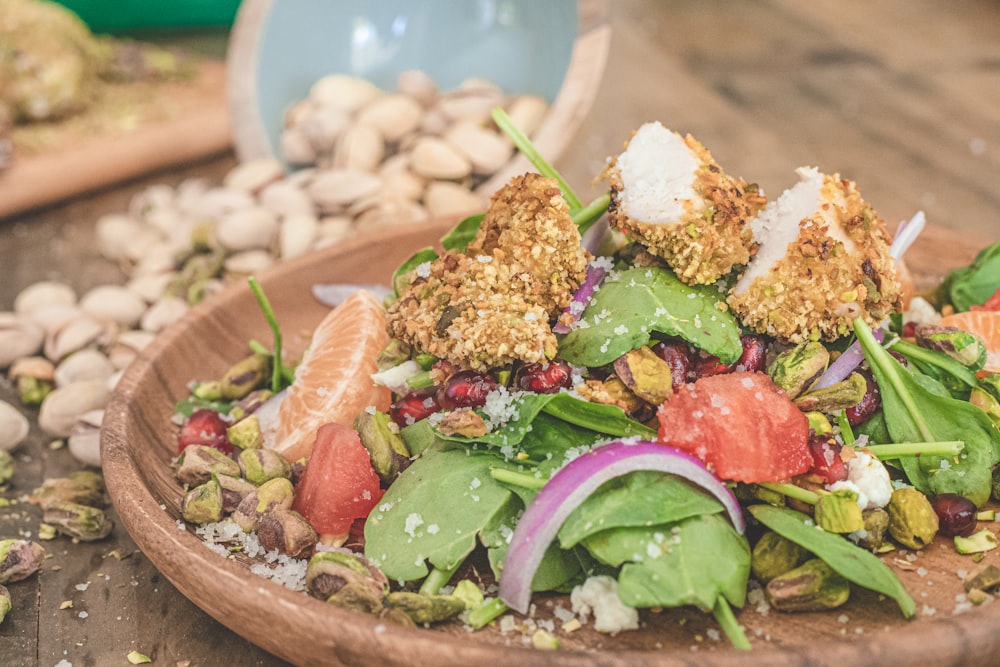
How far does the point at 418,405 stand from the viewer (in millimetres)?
1576

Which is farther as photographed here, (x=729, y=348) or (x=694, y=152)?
(x=694, y=152)

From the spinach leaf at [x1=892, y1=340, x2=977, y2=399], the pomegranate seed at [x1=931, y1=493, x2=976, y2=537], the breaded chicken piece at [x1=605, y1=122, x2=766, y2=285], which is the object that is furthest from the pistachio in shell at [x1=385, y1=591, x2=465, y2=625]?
the spinach leaf at [x1=892, y1=340, x2=977, y2=399]

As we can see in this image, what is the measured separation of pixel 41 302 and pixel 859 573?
8.12 ft

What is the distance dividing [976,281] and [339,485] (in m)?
1.37

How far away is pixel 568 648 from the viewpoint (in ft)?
4.08

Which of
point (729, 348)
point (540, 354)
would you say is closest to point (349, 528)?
point (540, 354)

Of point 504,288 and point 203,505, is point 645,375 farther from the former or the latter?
point 203,505

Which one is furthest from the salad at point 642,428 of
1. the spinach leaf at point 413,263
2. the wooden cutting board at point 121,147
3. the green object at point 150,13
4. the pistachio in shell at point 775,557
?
the green object at point 150,13

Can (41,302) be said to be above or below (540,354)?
below

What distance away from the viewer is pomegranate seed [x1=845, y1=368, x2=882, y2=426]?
152cm

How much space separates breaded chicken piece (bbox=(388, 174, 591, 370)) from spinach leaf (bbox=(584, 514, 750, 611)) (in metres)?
0.32

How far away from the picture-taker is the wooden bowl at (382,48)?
11.5 feet

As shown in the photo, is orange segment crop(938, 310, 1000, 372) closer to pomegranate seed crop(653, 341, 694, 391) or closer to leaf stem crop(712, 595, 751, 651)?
pomegranate seed crop(653, 341, 694, 391)

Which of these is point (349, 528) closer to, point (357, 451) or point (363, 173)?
point (357, 451)
